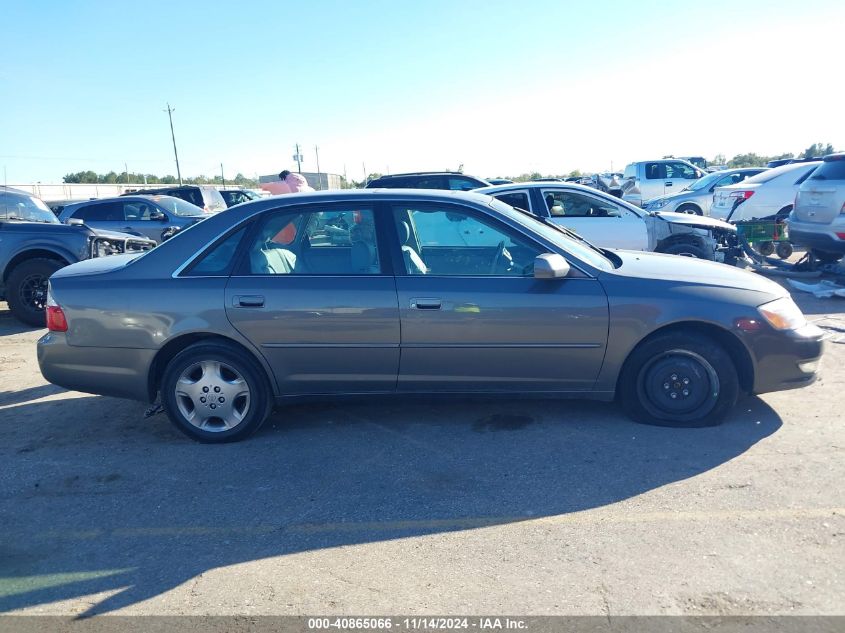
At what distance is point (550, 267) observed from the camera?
4.23 m

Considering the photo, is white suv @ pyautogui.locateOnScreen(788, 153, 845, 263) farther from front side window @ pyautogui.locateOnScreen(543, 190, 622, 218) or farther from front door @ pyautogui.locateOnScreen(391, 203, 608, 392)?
front door @ pyautogui.locateOnScreen(391, 203, 608, 392)

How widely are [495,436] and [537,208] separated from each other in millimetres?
5322

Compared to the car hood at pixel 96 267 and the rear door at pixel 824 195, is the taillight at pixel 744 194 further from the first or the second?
the car hood at pixel 96 267

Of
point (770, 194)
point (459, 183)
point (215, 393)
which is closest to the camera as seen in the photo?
point (215, 393)

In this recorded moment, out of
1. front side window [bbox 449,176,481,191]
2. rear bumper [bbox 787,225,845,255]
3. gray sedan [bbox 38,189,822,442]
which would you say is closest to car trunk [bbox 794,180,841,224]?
rear bumper [bbox 787,225,845,255]

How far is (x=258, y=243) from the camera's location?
453 cm

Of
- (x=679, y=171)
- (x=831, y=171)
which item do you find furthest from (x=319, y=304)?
(x=679, y=171)

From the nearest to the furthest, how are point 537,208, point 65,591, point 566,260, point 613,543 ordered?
point 65,591 < point 613,543 < point 566,260 < point 537,208

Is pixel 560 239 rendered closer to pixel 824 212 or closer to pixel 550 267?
pixel 550 267

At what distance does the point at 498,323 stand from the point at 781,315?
1.90 metres

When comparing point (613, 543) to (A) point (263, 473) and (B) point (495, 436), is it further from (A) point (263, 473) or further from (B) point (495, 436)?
(A) point (263, 473)

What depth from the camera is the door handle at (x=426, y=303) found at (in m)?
4.32

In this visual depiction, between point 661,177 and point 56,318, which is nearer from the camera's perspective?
point 56,318

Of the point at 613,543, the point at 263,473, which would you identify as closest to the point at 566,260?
the point at 613,543
